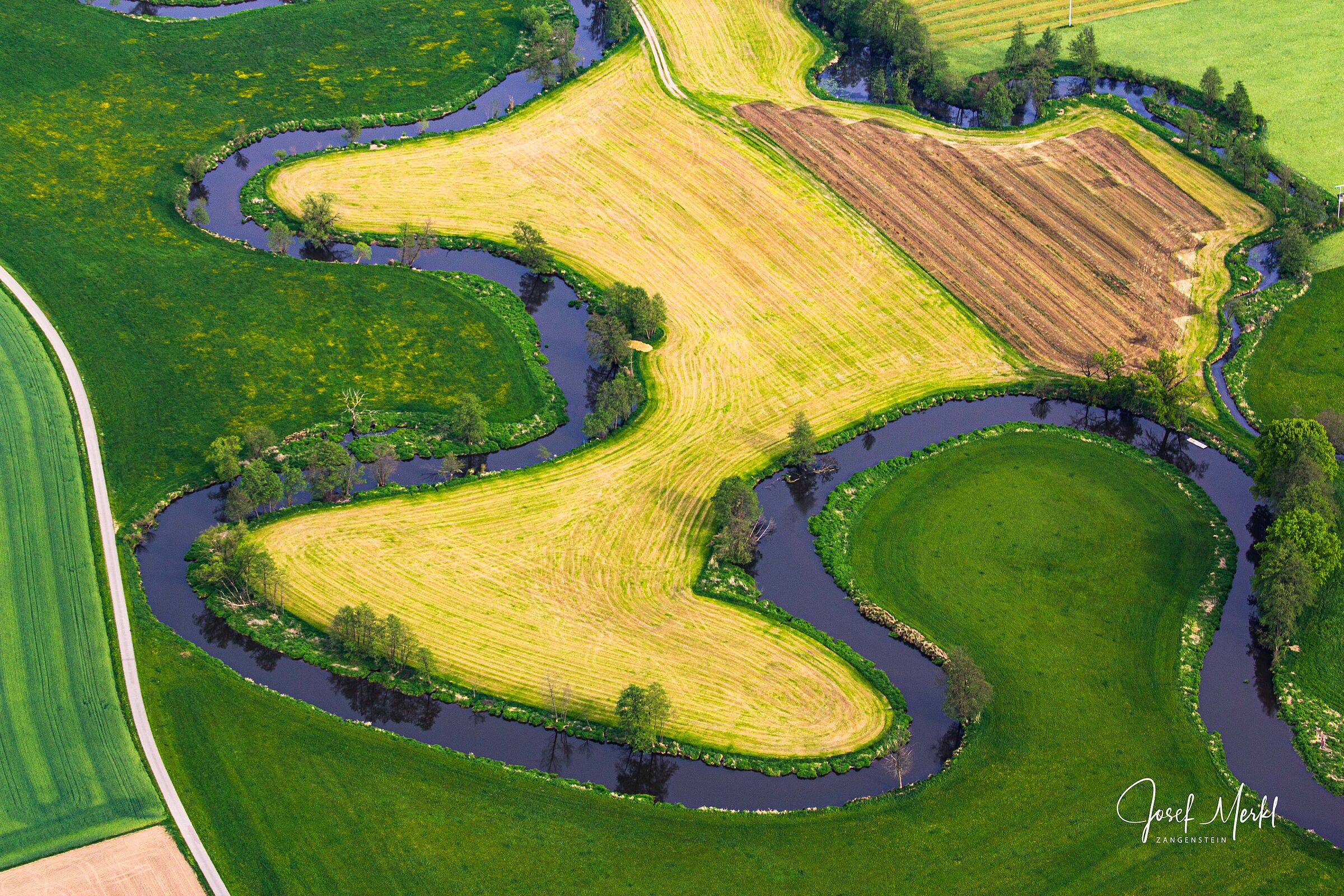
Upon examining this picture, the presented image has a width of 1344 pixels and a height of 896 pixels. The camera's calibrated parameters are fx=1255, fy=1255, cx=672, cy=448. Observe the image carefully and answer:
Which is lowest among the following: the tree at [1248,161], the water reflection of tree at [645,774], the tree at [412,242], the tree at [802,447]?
the water reflection of tree at [645,774]

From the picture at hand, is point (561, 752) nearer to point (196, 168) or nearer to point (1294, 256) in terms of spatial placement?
point (196, 168)

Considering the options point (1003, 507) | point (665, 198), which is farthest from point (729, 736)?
point (665, 198)

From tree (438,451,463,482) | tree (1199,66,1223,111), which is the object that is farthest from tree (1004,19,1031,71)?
tree (438,451,463,482)

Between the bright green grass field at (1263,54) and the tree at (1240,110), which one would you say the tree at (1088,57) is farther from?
the tree at (1240,110)

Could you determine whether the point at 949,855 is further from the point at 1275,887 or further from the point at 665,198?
the point at 665,198

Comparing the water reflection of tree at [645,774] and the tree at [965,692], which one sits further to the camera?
the tree at [965,692]

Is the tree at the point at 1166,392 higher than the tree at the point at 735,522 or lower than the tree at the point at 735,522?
higher

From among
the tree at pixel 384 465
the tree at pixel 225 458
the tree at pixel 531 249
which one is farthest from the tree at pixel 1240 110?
the tree at pixel 225 458

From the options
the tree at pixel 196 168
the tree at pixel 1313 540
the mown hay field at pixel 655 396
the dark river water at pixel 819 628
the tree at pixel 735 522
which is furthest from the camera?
the tree at pixel 196 168
